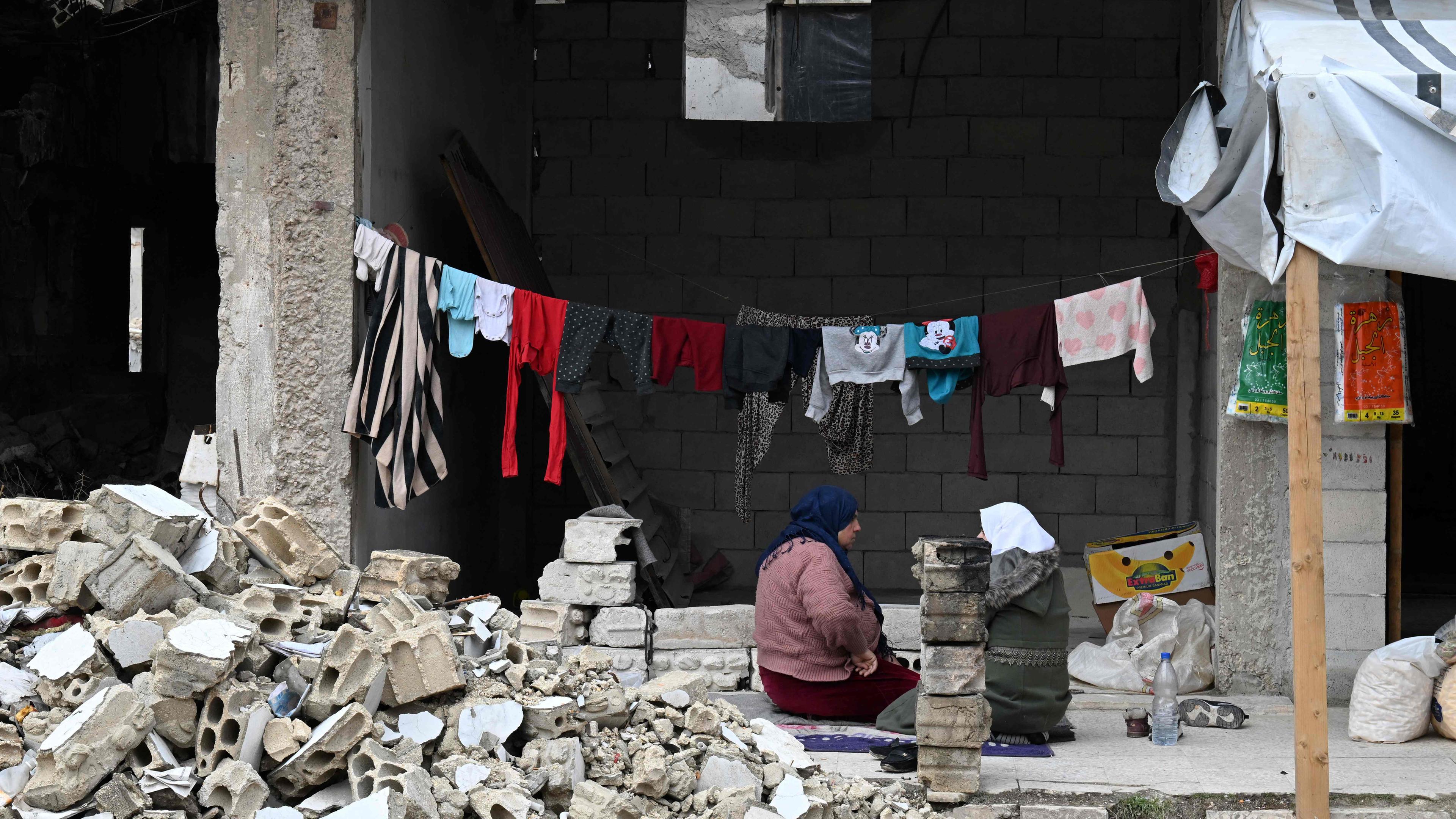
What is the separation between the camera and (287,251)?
702 cm

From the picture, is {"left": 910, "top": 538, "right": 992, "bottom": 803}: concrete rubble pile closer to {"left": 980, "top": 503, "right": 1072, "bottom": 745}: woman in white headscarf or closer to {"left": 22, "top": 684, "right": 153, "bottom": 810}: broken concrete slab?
{"left": 980, "top": 503, "right": 1072, "bottom": 745}: woman in white headscarf

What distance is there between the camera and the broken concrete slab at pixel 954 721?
5.12 meters

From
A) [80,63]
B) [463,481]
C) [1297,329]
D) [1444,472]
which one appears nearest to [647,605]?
[463,481]

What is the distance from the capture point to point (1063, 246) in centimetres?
983

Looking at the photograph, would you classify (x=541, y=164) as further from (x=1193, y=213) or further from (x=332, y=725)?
(x=332, y=725)

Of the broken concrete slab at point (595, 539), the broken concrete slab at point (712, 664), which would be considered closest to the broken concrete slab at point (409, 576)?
the broken concrete slab at point (595, 539)

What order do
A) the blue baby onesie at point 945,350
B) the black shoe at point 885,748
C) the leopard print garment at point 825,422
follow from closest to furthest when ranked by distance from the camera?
the black shoe at point 885,748, the blue baby onesie at point 945,350, the leopard print garment at point 825,422

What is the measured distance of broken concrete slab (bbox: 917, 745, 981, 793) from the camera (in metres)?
5.13

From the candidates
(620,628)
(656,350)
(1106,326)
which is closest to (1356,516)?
(1106,326)

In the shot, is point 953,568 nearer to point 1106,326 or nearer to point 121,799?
point 1106,326

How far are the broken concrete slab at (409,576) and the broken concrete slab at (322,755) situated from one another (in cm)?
169

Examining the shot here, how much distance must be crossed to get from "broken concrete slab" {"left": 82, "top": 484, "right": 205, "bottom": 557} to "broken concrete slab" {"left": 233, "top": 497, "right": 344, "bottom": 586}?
446 mm

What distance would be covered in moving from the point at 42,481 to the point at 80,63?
3418mm

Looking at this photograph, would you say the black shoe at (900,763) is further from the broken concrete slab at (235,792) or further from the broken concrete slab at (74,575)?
the broken concrete slab at (74,575)
